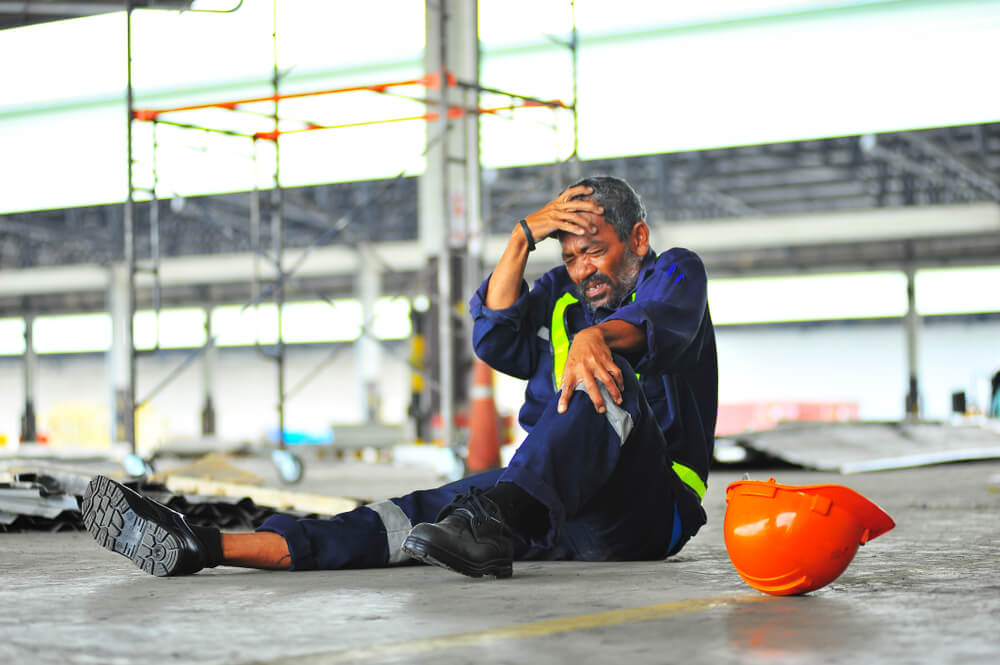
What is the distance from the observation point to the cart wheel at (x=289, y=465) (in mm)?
8578

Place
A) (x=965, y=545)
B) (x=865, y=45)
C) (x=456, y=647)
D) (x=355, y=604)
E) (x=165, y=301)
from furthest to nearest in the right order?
1. (x=165, y=301)
2. (x=865, y=45)
3. (x=965, y=545)
4. (x=355, y=604)
5. (x=456, y=647)

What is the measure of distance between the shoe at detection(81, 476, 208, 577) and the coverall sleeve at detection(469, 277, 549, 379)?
2.67 feet

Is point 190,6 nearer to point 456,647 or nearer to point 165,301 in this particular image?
point 456,647

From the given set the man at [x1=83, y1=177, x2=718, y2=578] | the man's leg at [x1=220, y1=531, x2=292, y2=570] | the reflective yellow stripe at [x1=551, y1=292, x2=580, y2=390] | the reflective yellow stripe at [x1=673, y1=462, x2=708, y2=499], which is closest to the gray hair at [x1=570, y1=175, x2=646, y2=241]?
the man at [x1=83, y1=177, x2=718, y2=578]

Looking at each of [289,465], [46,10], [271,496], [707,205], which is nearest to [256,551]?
[271,496]

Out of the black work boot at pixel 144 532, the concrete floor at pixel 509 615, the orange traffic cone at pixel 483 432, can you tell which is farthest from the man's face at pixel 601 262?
the orange traffic cone at pixel 483 432

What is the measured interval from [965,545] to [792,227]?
16.4 metres

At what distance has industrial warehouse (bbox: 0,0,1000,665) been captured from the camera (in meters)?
2.28

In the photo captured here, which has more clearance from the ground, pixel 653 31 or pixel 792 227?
pixel 653 31

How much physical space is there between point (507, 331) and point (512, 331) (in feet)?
0.05

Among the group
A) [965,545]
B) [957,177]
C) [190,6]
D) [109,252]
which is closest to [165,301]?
[109,252]

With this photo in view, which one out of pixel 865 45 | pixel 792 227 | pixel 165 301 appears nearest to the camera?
pixel 865 45

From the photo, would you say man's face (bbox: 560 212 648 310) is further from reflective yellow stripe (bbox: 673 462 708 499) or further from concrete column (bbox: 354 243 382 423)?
concrete column (bbox: 354 243 382 423)

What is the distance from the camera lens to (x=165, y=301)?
2706cm
